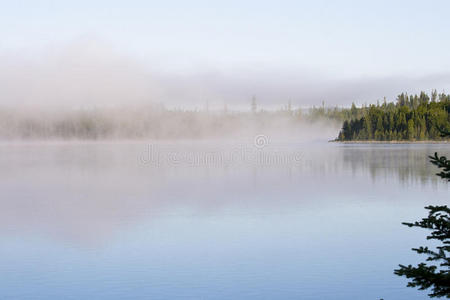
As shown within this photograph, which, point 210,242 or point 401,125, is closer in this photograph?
point 210,242

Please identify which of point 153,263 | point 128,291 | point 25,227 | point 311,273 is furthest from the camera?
point 25,227

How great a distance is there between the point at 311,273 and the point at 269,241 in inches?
137

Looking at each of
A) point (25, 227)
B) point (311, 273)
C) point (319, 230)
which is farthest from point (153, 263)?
point (25, 227)

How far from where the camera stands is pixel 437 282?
537cm

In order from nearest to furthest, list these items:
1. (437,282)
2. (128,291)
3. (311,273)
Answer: (437,282), (128,291), (311,273)

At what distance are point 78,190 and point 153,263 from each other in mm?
19850

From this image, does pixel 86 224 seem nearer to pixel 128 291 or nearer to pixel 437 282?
pixel 128 291

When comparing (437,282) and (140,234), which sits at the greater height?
(437,282)

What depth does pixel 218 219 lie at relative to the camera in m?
19.6

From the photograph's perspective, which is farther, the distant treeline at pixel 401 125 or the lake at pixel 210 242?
the distant treeline at pixel 401 125

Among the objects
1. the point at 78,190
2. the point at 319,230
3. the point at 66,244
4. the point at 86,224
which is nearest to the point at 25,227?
the point at 86,224

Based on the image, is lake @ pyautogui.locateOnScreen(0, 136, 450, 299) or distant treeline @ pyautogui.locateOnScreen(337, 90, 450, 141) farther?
distant treeline @ pyautogui.locateOnScreen(337, 90, 450, 141)

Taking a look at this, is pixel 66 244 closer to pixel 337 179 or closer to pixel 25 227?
pixel 25 227

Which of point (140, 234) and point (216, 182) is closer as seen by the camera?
point (140, 234)
